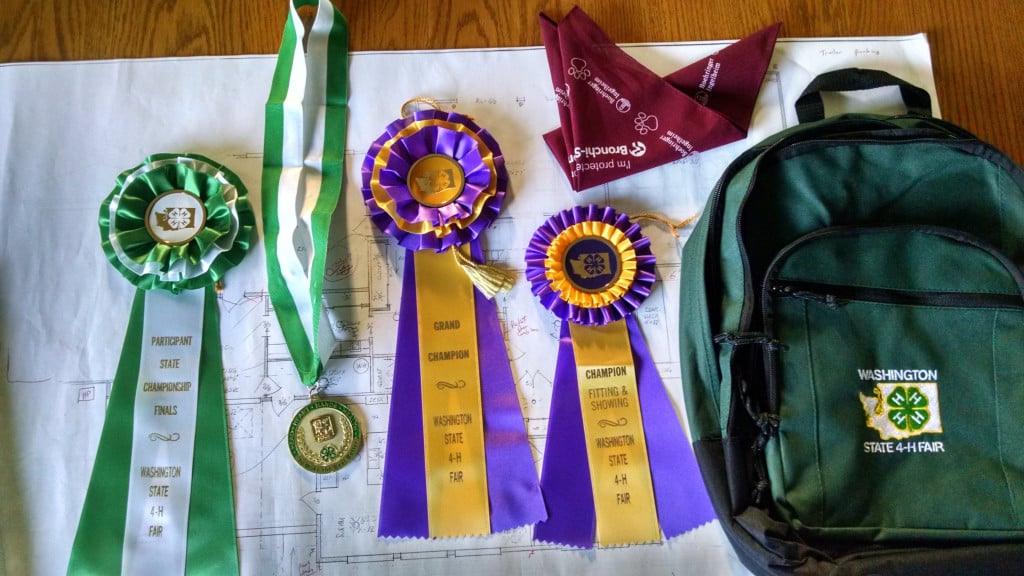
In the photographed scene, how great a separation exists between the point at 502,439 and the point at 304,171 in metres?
0.47

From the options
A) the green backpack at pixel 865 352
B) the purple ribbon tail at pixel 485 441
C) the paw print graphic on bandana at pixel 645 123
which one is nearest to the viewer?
the green backpack at pixel 865 352

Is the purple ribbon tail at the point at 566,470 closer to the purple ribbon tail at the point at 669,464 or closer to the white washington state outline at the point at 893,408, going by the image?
the purple ribbon tail at the point at 669,464

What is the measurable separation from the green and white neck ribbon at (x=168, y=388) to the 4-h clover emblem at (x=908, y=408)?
837 millimetres

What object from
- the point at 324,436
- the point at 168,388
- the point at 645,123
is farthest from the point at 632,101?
the point at 168,388

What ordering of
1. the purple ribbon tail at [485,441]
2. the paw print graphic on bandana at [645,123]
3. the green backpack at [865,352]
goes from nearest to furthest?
the green backpack at [865,352], the purple ribbon tail at [485,441], the paw print graphic on bandana at [645,123]

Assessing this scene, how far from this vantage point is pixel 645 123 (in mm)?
986

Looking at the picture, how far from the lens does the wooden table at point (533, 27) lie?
101cm

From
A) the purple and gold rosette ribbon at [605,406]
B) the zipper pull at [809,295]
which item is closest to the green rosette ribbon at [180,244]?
the purple and gold rosette ribbon at [605,406]

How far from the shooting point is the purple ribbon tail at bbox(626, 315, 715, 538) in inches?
35.0

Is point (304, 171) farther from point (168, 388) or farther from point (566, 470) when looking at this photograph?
point (566, 470)

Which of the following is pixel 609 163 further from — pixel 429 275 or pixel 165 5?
pixel 165 5

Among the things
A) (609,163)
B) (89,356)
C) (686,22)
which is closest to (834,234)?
(609,163)

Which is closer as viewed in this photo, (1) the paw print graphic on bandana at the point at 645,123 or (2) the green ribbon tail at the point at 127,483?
(2) the green ribbon tail at the point at 127,483

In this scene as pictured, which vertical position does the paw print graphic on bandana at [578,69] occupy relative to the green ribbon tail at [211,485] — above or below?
above
